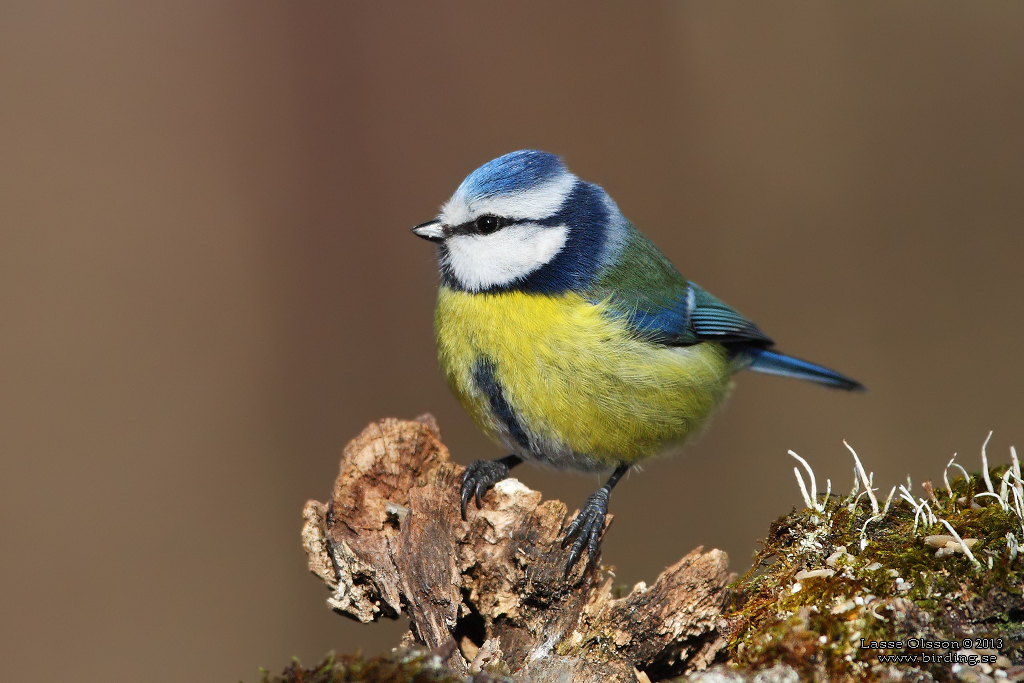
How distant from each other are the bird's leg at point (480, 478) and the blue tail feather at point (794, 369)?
1278 mm

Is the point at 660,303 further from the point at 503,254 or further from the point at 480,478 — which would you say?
the point at 480,478

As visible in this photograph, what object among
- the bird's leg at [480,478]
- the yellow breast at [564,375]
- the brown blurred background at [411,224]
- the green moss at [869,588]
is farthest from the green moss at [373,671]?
the brown blurred background at [411,224]

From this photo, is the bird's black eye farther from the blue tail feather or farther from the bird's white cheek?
the blue tail feather

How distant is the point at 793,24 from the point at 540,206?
307cm

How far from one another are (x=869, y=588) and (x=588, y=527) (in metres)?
0.80

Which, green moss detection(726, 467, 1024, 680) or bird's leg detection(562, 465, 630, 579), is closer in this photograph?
green moss detection(726, 467, 1024, 680)

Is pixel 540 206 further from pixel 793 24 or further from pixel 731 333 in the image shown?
pixel 793 24

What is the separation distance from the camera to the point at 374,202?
4.86m

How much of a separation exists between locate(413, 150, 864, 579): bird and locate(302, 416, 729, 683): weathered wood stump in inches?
10.4

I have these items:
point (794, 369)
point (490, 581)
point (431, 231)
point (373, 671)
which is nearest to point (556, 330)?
point (431, 231)

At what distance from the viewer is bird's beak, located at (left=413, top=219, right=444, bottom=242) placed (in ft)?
8.63

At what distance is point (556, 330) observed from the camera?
7.91 feet

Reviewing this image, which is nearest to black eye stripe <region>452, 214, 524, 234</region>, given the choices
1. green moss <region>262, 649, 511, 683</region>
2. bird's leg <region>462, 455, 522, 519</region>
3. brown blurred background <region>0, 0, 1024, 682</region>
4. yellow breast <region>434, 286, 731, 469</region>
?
yellow breast <region>434, 286, 731, 469</region>

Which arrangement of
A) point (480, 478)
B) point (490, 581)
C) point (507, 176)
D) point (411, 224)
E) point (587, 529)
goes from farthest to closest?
point (411, 224), point (507, 176), point (480, 478), point (587, 529), point (490, 581)
